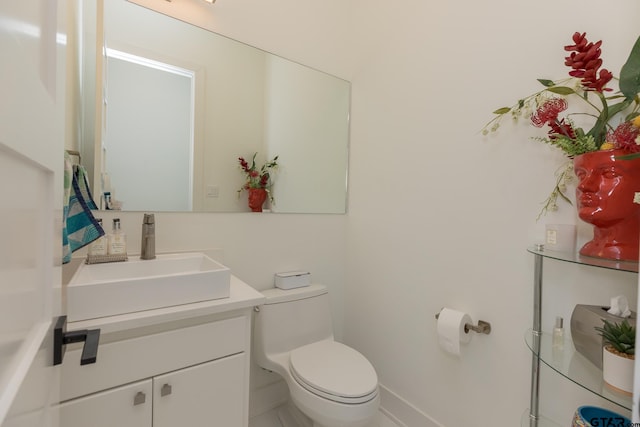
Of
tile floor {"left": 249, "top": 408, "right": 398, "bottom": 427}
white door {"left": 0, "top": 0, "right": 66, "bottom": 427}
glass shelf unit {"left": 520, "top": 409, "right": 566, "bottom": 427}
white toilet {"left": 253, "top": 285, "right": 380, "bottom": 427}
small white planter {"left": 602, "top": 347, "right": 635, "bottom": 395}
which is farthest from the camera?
tile floor {"left": 249, "top": 408, "right": 398, "bottom": 427}

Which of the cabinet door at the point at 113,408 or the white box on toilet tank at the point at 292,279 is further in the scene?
the white box on toilet tank at the point at 292,279

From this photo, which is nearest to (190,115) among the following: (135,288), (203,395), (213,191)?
(213,191)

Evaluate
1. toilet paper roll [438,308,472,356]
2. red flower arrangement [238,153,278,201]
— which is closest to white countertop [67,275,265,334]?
red flower arrangement [238,153,278,201]

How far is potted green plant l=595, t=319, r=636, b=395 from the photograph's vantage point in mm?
750

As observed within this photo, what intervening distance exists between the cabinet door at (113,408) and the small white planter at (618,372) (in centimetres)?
135

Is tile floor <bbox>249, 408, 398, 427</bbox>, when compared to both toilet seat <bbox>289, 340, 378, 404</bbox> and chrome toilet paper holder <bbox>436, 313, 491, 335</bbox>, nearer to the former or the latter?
toilet seat <bbox>289, 340, 378, 404</bbox>

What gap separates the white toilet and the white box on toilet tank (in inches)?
1.2

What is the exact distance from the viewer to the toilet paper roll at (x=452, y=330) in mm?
Result: 1272

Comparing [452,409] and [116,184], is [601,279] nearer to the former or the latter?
[452,409]

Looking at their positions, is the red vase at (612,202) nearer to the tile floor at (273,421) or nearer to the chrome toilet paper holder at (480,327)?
the chrome toilet paper holder at (480,327)

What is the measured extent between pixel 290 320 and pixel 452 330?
815 mm

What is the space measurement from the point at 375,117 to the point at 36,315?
69.4 inches

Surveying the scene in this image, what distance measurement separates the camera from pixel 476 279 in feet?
4.34

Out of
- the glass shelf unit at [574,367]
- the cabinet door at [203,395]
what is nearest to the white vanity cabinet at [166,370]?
the cabinet door at [203,395]
